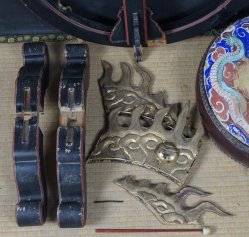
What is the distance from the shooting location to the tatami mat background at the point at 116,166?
1.29 m

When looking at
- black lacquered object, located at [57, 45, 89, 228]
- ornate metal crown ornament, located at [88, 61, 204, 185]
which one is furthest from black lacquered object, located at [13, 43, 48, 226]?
ornate metal crown ornament, located at [88, 61, 204, 185]

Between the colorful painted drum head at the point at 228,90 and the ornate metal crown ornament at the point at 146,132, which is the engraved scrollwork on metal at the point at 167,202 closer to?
the ornate metal crown ornament at the point at 146,132

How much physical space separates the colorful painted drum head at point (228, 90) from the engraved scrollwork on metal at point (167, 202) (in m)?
0.14

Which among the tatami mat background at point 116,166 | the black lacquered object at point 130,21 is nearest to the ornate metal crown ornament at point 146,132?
the tatami mat background at point 116,166

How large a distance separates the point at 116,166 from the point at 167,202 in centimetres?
15

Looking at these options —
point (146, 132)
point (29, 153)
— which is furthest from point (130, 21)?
point (29, 153)

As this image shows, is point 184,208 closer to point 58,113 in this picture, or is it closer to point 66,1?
point 58,113

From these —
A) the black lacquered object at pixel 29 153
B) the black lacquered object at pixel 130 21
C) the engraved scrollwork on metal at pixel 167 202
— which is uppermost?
the black lacquered object at pixel 130 21

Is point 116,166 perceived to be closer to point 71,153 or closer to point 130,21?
point 71,153

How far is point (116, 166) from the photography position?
134 cm

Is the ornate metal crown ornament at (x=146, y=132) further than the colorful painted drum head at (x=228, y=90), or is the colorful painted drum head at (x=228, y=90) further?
the ornate metal crown ornament at (x=146, y=132)

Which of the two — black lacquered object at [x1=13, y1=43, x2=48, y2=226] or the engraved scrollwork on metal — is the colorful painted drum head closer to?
the engraved scrollwork on metal

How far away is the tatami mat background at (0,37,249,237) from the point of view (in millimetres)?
1295

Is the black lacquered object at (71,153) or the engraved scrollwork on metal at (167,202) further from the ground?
the black lacquered object at (71,153)
